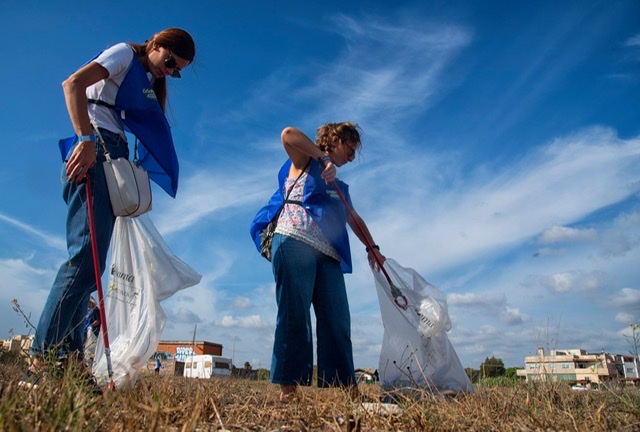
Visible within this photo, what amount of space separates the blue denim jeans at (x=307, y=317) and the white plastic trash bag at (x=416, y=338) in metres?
0.29

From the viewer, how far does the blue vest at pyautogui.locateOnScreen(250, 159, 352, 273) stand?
295cm

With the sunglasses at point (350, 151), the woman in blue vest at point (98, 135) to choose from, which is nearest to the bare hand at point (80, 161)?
the woman in blue vest at point (98, 135)

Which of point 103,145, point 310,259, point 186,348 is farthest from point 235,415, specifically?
point 186,348

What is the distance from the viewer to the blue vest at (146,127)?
2.45m

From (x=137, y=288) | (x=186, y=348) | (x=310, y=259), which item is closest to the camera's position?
(x=137, y=288)

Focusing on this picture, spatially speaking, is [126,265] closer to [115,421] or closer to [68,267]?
[68,267]

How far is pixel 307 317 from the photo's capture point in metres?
2.73

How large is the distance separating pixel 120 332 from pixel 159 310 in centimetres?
24

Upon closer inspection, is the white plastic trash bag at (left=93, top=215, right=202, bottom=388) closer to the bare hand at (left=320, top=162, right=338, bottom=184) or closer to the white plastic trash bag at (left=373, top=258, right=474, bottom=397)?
the bare hand at (left=320, top=162, right=338, bottom=184)

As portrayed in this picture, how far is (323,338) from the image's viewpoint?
2.88m

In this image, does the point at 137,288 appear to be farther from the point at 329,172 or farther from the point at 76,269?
the point at 329,172

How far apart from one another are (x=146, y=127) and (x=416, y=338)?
2068 millimetres

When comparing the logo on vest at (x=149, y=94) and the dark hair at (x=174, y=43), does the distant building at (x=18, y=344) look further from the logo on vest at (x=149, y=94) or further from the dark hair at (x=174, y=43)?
the dark hair at (x=174, y=43)

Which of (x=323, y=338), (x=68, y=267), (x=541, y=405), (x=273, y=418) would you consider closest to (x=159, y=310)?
(x=68, y=267)
